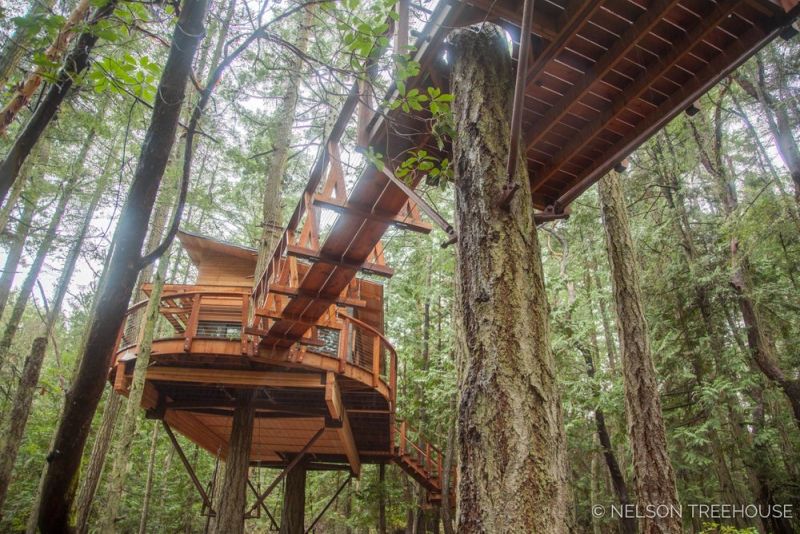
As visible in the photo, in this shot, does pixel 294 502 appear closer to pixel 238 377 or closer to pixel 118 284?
pixel 238 377

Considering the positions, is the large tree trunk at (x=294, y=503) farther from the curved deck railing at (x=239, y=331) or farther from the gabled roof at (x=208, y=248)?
the gabled roof at (x=208, y=248)

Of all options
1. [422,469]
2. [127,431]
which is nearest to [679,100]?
[127,431]

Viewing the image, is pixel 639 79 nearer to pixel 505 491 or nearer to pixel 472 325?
pixel 472 325

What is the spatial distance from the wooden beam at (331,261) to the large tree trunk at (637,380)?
325 cm

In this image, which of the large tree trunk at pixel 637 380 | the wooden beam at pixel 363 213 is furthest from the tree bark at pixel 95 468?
the large tree trunk at pixel 637 380

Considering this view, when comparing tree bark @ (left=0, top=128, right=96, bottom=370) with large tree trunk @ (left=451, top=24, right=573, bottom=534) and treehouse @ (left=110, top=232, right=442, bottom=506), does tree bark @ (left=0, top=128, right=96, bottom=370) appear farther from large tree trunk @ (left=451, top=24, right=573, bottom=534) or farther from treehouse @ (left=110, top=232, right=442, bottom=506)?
large tree trunk @ (left=451, top=24, right=573, bottom=534)

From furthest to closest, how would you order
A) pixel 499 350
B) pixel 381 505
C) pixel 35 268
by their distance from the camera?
1. pixel 35 268
2. pixel 381 505
3. pixel 499 350

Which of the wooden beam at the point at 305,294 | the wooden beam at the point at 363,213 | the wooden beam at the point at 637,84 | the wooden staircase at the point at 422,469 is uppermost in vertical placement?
the wooden beam at the point at 637,84

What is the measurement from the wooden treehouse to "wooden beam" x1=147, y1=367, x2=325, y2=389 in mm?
18

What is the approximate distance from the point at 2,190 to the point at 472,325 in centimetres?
198

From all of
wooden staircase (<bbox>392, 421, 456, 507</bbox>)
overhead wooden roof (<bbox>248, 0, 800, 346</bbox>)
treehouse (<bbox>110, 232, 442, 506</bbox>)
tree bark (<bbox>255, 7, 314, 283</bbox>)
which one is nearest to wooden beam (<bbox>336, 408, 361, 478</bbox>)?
treehouse (<bbox>110, 232, 442, 506</bbox>)

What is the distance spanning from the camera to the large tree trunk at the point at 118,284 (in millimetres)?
1315

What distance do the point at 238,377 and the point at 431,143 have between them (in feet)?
19.3

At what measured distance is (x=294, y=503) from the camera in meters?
11.7
